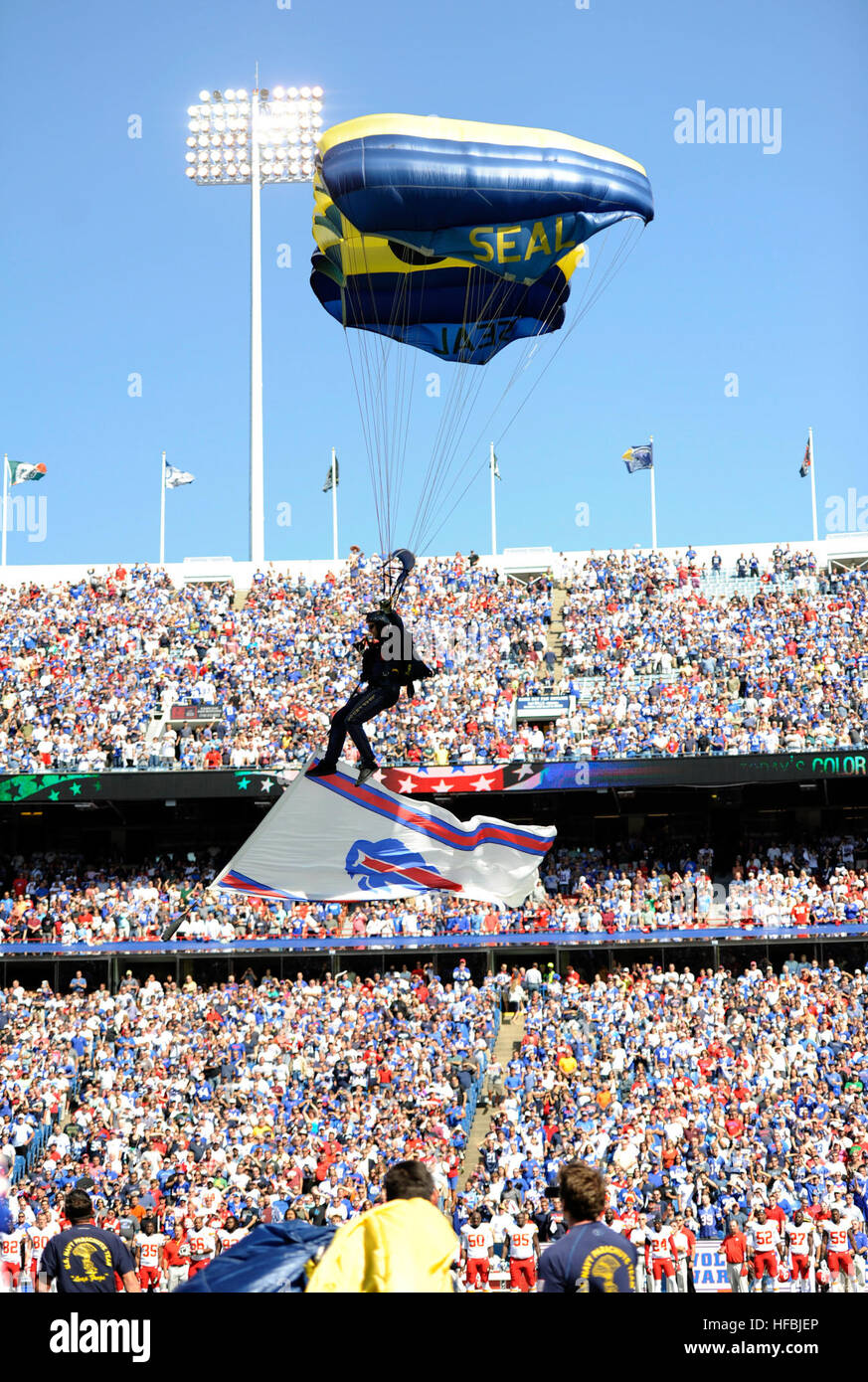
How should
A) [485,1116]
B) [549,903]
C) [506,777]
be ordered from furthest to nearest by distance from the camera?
1. [506,777]
2. [549,903]
3. [485,1116]

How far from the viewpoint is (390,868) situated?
68.8 feet

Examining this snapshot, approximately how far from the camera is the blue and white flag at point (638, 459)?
1756 inches

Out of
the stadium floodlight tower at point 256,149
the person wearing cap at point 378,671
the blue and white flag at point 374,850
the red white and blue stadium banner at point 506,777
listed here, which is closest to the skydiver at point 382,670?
the person wearing cap at point 378,671

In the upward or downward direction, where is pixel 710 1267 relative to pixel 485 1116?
downward

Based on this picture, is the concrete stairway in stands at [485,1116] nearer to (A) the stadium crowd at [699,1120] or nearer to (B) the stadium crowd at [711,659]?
(A) the stadium crowd at [699,1120]

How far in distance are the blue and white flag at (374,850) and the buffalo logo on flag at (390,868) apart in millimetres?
15

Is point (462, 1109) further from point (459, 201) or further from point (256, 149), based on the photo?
point (256, 149)

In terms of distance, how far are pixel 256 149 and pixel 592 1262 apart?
148 ft

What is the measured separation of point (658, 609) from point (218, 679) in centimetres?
1176

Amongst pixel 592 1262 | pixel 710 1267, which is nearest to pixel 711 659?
pixel 710 1267

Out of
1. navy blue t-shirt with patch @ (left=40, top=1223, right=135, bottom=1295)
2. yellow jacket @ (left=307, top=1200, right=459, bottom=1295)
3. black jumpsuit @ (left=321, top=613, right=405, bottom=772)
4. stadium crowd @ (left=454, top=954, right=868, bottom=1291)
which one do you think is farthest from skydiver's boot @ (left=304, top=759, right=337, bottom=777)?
yellow jacket @ (left=307, top=1200, right=459, bottom=1295)

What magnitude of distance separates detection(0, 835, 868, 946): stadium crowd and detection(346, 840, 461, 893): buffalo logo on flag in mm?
6485

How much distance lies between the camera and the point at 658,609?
36688mm
